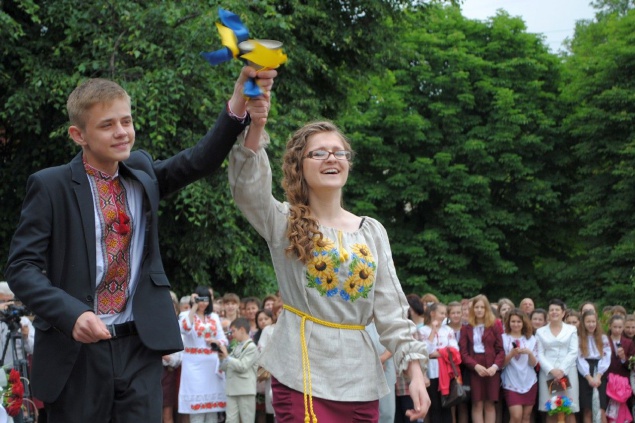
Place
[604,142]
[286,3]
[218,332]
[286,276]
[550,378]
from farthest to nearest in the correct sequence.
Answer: [604,142] → [286,3] → [550,378] → [218,332] → [286,276]

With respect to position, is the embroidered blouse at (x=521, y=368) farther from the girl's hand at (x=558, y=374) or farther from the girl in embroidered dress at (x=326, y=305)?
the girl in embroidered dress at (x=326, y=305)

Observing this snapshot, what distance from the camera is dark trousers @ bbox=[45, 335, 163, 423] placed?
11.9ft

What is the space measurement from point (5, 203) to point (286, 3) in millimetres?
6635

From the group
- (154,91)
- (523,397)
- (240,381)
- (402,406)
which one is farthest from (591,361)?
(154,91)

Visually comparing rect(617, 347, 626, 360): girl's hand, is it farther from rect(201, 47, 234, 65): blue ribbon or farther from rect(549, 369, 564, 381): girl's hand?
rect(201, 47, 234, 65): blue ribbon

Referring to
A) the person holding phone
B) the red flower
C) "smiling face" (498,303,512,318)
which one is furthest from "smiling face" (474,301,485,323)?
the red flower

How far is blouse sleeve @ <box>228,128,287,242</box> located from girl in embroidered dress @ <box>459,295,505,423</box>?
10.1m

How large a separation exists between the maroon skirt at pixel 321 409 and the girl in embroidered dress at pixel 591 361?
33.7 ft

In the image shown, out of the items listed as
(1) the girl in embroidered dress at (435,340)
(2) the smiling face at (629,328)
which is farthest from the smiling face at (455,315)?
(2) the smiling face at (629,328)

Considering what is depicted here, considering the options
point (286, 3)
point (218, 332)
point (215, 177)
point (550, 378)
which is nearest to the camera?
point (218, 332)

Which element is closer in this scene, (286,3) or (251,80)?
(251,80)

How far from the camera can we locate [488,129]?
31453mm

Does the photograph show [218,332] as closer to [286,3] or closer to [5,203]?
[5,203]

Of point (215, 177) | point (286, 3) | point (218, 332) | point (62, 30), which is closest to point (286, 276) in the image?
point (218, 332)
